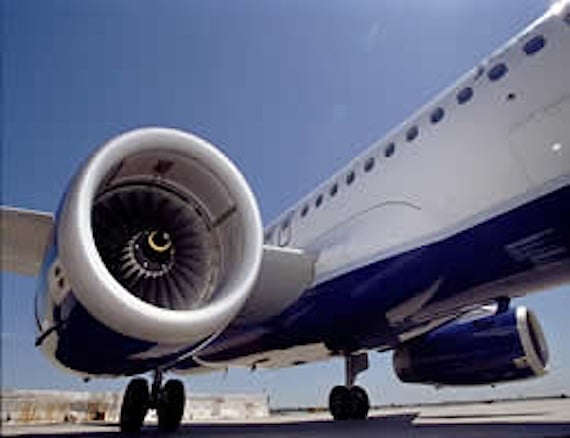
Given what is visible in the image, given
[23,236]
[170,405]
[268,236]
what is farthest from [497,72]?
[170,405]

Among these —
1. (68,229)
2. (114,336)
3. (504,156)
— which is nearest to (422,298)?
(504,156)

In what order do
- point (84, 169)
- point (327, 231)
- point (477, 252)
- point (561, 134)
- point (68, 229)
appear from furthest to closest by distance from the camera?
point (327, 231) → point (477, 252) → point (561, 134) → point (84, 169) → point (68, 229)

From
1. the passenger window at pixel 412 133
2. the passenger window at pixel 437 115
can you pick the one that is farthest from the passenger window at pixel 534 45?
the passenger window at pixel 412 133

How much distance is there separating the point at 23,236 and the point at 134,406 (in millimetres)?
2922

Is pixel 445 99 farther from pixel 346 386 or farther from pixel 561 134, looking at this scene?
pixel 346 386

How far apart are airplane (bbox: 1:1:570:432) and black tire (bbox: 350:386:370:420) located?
9.30ft

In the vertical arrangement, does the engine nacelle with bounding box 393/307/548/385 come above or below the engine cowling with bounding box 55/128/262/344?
below

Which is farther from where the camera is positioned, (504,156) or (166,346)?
Result: (504,156)

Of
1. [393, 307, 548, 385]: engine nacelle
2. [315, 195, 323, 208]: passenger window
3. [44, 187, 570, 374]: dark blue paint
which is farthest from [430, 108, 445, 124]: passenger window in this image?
[393, 307, 548, 385]: engine nacelle

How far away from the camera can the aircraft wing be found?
508 cm

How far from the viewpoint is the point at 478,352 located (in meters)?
9.33

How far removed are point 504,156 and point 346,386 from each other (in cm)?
640

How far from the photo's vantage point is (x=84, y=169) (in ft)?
14.5

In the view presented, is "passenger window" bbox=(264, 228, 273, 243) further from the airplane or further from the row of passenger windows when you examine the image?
the airplane
